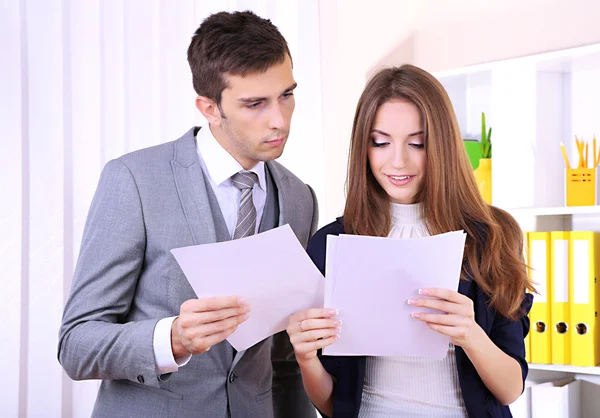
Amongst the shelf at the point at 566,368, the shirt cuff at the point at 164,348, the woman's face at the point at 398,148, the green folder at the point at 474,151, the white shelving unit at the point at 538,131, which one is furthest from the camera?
the green folder at the point at 474,151

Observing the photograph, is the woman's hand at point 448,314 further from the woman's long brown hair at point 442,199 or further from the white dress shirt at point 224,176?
the white dress shirt at point 224,176

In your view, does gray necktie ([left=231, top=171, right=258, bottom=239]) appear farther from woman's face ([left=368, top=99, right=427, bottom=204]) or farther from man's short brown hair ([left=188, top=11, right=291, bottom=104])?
woman's face ([left=368, top=99, right=427, bottom=204])

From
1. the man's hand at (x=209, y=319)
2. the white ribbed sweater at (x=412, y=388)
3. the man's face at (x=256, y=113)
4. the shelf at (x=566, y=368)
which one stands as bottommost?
the shelf at (x=566, y=368)

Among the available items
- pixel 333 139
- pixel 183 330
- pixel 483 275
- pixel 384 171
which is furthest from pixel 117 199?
pixel 333 139

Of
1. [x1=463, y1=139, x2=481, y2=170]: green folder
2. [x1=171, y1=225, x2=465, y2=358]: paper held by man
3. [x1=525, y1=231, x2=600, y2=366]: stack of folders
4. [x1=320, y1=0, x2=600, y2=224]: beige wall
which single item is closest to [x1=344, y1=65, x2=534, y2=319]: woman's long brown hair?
[x1=171, y1=225, x2=465, y2=358]: paper held by man

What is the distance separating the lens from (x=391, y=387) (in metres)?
1.67

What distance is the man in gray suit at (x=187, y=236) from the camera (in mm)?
1555

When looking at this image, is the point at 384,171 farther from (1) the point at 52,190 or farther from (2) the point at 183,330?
(1) the point at 52,190

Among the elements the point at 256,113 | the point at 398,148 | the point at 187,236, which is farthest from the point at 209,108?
the point at 398,148

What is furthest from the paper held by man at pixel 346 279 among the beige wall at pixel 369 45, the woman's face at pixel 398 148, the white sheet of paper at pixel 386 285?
the beige wall at pixel 369 45

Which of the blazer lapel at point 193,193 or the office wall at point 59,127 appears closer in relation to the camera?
the blazer lapel at point 193,193

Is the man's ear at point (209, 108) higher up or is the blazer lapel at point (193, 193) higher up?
the man's ear at point (209, 108)

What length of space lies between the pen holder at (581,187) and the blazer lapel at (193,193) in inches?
58.9

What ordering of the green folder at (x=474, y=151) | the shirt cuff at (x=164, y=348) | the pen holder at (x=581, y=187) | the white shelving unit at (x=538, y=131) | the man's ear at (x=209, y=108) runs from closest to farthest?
1. the shirt cuff at (x=164, y=348)
2. the man's ear at (x=209, y=108)
3. the pen holder at (x=581, y=187)
4. the white shelving unit at (x=538, y=131)
5. the green folder at (x=474, y=151)
